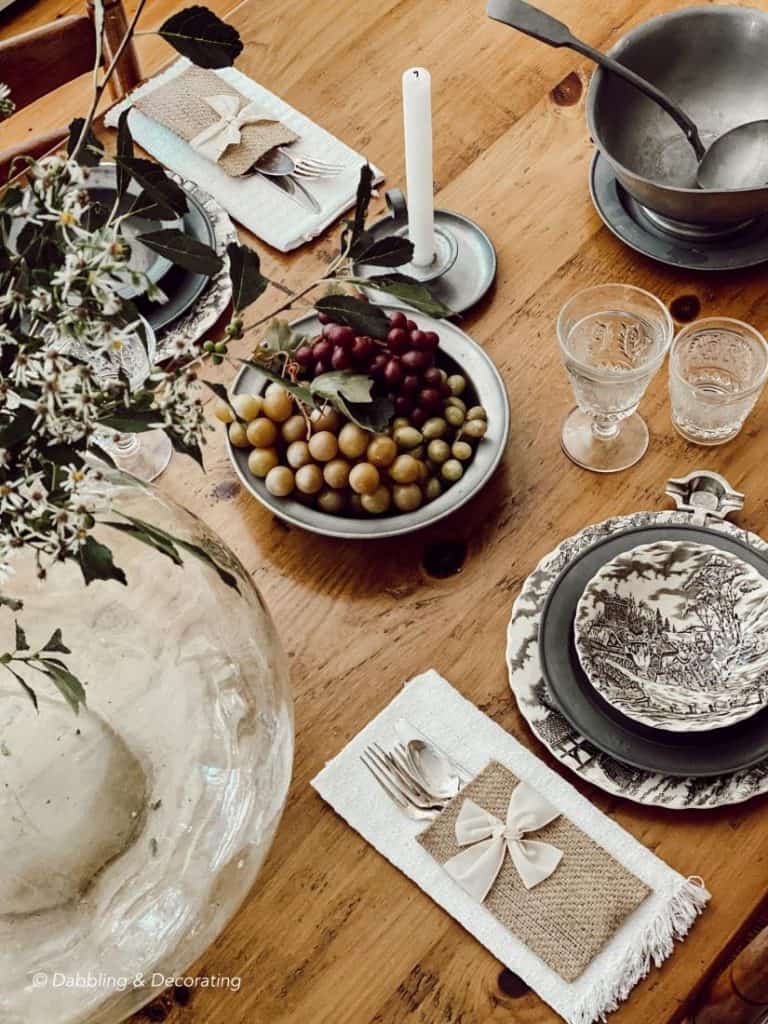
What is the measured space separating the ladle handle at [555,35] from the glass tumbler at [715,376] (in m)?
0.21

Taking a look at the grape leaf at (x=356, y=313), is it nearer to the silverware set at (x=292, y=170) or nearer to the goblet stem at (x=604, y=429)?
the goblet stem at (x=604, y=429)

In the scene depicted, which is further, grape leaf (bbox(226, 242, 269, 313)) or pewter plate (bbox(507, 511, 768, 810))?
pewter plate (bbox(507, 511, 768, 810))

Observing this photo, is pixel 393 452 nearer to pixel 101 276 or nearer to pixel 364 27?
pixel 101 276

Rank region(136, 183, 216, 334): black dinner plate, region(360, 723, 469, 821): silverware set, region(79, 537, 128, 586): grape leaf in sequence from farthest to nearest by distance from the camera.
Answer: region(136, 183, 216, 334): black dinner plate → region(360, 723, 469, 821): silverware set → region(79, 537, 128, 586): grape leaf

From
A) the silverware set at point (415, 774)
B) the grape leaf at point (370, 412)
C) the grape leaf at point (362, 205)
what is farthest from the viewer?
the silverware set at point (415, 774)

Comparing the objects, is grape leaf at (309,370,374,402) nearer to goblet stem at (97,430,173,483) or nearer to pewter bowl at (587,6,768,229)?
Answer: goblet stem at (97,430,173,483)

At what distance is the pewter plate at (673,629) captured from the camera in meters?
0.92

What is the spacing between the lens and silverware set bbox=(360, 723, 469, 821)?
2.97 feet

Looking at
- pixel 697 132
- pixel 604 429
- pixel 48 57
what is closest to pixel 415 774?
pixel 604 429

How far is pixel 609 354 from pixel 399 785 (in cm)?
45

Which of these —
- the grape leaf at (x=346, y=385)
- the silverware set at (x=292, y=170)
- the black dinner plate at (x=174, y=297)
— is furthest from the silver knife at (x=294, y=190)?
the grape leaf at (x=346, y=385)

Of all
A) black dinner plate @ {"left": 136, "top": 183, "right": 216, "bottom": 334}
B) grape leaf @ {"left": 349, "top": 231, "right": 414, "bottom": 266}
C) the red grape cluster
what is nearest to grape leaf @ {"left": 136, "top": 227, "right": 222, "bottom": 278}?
grape leaf @ {"left": 349, "top": 231, "right": 414, "bottom": 266}

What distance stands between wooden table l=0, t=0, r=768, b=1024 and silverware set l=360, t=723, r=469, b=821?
0.13 feet

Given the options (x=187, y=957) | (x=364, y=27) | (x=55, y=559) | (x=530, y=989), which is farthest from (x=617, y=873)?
(x=364, y=27)
